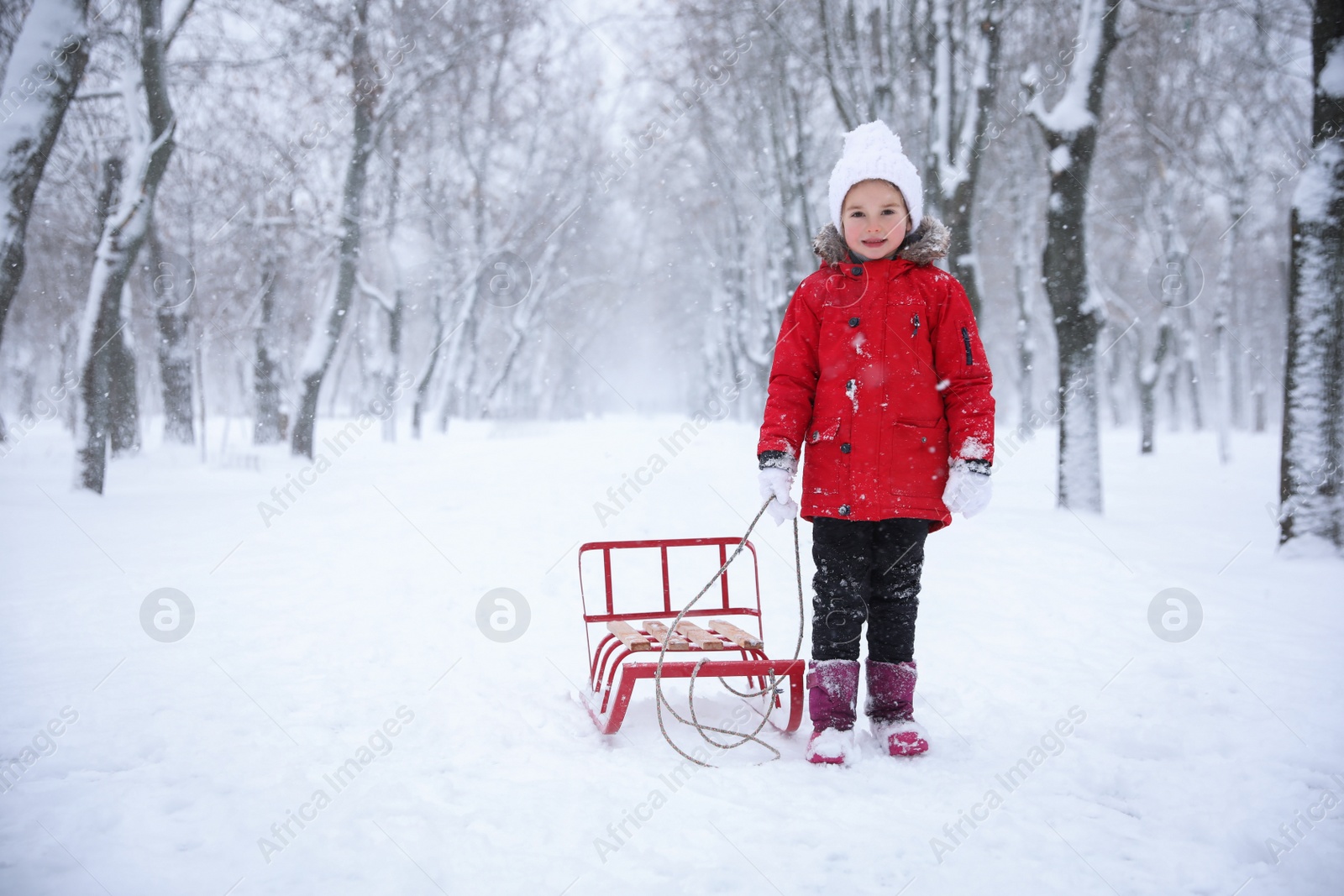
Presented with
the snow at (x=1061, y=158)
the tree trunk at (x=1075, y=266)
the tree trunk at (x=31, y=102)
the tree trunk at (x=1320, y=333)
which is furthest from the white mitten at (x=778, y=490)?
the tree trunk at (x=31, y=102)

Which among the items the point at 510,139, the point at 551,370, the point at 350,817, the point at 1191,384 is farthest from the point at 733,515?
the point at 551,370

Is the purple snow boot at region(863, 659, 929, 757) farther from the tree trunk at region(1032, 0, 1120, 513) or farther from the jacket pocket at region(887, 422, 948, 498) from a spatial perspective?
the tree trunk at region(1032, 0, 1120, 513)

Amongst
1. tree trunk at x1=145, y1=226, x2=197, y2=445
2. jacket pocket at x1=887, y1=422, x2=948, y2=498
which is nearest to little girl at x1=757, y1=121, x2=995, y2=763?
jacket pocket at x1=887, y1=422, x2=948, y2=498

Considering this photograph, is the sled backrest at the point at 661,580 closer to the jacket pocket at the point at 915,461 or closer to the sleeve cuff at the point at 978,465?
the jacket pocket at the point at 915,461

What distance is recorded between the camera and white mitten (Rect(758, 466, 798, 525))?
2982 mm

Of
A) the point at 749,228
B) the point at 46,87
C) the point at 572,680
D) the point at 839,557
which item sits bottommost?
the point at 572,680

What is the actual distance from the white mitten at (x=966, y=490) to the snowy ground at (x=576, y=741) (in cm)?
92

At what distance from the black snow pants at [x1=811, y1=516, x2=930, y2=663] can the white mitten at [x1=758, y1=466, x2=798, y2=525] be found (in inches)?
5.2

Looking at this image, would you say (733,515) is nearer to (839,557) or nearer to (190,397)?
(839,557)

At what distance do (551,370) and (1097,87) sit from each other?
35220 mm

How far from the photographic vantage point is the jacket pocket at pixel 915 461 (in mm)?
2955

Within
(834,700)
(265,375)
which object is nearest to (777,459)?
(834,700)

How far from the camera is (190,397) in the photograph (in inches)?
632

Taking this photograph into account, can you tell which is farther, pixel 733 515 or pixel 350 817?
pixel 733 515
